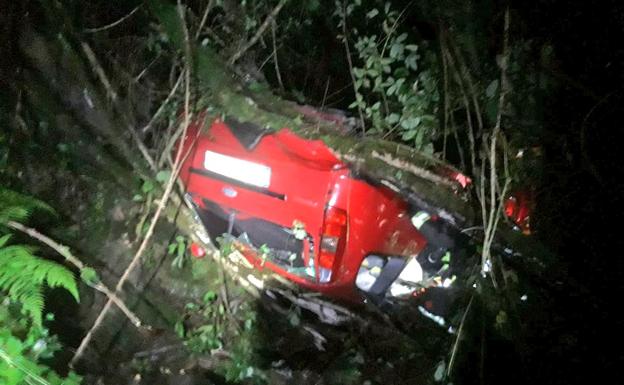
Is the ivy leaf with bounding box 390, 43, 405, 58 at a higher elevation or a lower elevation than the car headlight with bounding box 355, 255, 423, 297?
higher

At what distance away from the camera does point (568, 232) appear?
2.91 metres

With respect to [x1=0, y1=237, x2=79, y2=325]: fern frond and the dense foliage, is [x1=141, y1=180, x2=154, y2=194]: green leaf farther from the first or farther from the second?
[x1=0, y1=237, x2=79, y2=325]: fern frond

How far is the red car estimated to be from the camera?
3.06 metres

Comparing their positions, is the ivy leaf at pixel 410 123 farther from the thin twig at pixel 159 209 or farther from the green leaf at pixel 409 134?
the thin twig at pixel 159 209

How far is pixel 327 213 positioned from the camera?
309cm

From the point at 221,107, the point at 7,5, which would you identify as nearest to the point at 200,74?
the point at 221,107

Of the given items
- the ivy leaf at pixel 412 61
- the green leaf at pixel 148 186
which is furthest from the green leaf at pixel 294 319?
the ivy leaf at pixel 412 61

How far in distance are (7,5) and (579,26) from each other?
3.61 metres

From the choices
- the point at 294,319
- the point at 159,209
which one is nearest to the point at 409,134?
the point at 294,319

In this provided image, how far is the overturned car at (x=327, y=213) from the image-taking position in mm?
2957

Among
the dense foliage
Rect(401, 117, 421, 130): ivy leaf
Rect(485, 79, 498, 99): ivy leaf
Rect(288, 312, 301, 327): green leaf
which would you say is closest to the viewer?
the dense foliage

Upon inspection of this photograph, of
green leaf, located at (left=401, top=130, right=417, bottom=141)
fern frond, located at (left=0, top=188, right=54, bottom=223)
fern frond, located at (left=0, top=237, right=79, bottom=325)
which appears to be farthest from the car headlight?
fern frond, located at (left=0, top=188, right=54, bottom=223)

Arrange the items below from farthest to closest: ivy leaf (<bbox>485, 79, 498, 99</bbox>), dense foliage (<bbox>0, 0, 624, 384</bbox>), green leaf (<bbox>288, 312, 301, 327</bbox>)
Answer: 1. green leaf (<bbox>288, 312, 301, 327</bbox>)
2. ivy leaf (<bbox>485, 79, 498, 99</bbox>)
3. dense foliage (<bbox>0, 0, 624, 384</bbox>)

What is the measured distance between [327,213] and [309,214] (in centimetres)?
12
